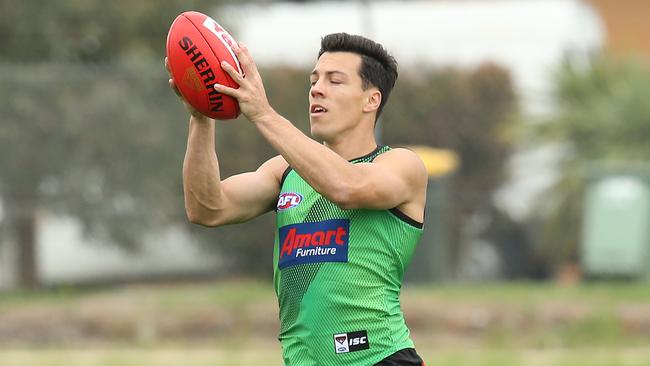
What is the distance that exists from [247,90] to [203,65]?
0.19 m

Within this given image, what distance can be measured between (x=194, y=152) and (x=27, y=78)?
1107 centimetres

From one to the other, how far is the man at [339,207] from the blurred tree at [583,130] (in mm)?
12933

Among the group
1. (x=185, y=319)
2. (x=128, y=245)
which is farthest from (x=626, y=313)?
(x=128, y=245)

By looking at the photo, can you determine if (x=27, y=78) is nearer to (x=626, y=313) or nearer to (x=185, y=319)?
(x=185, y=319)

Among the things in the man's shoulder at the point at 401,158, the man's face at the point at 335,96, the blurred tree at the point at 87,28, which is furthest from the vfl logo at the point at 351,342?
the blurred tree at the point at 87,28

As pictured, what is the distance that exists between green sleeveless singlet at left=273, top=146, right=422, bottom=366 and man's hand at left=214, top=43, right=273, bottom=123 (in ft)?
1.57

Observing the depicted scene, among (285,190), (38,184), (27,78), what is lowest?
(285,190)

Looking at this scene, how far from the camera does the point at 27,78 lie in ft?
52.4

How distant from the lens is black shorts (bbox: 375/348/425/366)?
518 cm

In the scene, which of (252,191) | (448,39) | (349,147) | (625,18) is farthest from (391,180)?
(625,18)

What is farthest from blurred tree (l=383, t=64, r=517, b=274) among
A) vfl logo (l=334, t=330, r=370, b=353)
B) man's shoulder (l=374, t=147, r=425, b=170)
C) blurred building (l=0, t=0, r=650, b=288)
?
vfl logo (l=334, t=330, r=370, b=353)

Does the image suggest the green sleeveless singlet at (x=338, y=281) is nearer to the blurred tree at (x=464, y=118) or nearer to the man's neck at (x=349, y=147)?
the man's neck at (x=349, y=147)

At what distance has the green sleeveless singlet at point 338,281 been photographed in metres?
5.17

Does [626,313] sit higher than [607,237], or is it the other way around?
[607,237]
